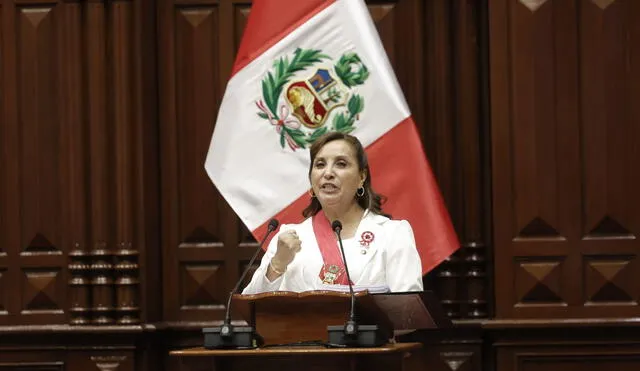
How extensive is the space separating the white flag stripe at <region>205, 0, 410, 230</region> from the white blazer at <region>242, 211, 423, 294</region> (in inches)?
36.7

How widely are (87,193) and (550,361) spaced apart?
2339 mm

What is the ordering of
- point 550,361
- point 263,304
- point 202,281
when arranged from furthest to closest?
point 202,281 < point 550,361 < point 263,304

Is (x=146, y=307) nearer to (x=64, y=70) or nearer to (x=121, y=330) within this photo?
(x=121, y=330)

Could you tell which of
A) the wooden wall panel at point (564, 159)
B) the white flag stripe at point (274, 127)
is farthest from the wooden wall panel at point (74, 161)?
the wooden wall panel at point (564, 159)

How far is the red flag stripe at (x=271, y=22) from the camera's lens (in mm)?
5809

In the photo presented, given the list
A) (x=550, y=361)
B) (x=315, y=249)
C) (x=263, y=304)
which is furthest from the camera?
(x=550, y=361)

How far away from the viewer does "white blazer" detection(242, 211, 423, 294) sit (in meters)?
4.70

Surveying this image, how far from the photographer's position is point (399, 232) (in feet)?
15.7

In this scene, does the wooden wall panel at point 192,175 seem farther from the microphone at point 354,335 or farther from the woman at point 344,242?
the microphone at point 354,335

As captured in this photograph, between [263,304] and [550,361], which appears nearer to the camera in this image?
[263,304]

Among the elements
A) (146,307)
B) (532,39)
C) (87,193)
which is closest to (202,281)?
(146,307)

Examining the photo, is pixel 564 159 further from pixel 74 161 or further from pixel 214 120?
pixel 74 161

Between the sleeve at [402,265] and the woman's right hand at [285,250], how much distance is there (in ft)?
1.18

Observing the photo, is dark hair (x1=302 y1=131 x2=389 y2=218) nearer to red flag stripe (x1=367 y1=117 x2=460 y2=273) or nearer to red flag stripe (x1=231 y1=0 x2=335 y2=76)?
red flag stripe (x1=367 y1=117 x2=460 y2=273)
